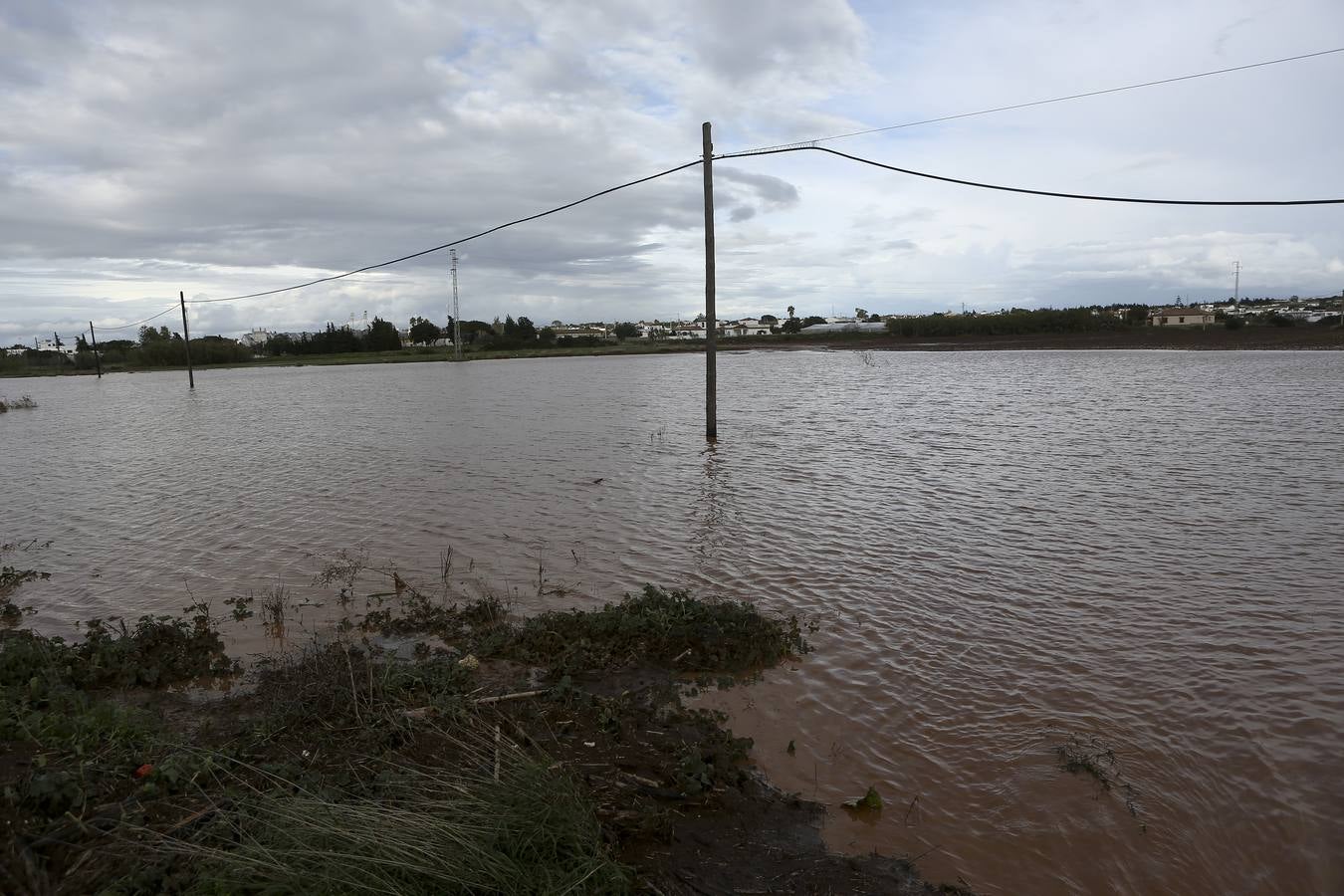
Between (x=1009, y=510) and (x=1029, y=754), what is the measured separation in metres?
7.16

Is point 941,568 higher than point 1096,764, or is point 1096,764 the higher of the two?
point 941,568

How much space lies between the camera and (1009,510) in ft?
37.8

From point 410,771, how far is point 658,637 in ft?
8.95

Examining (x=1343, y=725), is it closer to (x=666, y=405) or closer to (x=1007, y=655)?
(x=1007, y=655)

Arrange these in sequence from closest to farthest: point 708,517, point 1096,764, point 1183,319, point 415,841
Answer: point 415,841
point 1096,764
point 708,517
point 1183,319

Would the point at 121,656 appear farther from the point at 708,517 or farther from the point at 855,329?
the point at 855,329

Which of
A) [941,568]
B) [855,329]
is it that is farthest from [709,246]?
[855,329]

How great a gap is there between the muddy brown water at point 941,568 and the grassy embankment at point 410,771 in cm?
61

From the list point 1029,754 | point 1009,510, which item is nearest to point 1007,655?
point 1029,754

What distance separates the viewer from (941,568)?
29.0 feet

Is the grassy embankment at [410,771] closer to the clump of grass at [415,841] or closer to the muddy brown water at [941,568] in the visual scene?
the clump of grass at [415,841]

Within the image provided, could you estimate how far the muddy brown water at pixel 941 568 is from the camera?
451 centimetres

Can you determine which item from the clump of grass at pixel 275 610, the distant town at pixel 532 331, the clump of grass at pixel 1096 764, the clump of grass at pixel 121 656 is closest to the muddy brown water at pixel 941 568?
the clump of grass at pixel 1096 764

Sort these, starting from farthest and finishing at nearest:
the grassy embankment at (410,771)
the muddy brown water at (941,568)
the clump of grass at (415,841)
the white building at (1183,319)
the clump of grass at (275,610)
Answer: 1. the white building at (1183,319)
2. the clump of grass at (275,610)
3. the muddy brown water at (941,568)
4. the grassy embankment at (410,771)
5. the clump of grass at (415,841)
